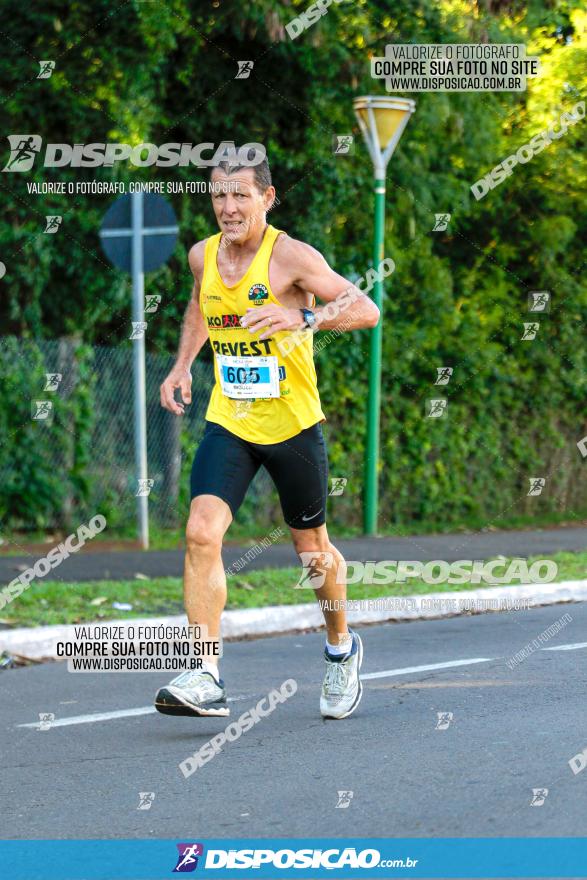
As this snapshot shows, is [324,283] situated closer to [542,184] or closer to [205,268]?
[205,268]

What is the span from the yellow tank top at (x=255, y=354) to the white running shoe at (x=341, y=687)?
1.02m

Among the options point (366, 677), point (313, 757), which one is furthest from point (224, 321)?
point (366, 677)

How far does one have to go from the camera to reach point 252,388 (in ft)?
20.0

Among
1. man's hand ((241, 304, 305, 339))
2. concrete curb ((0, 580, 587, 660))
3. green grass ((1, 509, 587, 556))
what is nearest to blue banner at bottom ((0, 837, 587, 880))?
man's hand ((241, 304, 305, 339))

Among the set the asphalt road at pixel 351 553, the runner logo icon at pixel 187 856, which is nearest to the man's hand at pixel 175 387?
the runner logo icon at pixel 187 856

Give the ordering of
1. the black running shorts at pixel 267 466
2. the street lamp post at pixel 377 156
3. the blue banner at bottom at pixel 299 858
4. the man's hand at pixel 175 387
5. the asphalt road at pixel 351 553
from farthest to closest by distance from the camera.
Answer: the street lamp post at pixel 377 156
the asphalt road at pixel 351 553
the man's hand at pixel 175 387
the black running shorts at pixel 267 466
the blue banner at bottom at pixel 299 858

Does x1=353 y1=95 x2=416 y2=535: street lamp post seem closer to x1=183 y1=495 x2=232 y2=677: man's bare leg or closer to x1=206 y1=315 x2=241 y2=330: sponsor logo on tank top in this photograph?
x1=206 y1=315 x2=241 y2=330: sponsor logo on tank top

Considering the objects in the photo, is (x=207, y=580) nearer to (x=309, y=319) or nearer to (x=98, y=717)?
(x=98, y=717)

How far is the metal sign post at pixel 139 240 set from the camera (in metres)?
13.2

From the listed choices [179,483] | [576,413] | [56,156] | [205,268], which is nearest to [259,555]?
[179,483]

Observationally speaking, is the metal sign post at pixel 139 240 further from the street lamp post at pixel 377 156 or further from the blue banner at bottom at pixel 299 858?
the blue banner at bottom at pixel 299 858

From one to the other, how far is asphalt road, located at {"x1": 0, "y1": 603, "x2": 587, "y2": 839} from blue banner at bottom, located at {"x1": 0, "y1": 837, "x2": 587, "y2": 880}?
0.09 meters

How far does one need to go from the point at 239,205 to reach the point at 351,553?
810 cm

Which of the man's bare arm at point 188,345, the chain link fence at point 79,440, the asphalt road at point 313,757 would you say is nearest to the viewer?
the asphalt road at point 313,757
